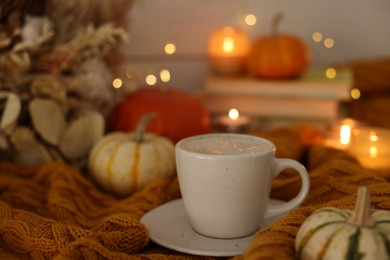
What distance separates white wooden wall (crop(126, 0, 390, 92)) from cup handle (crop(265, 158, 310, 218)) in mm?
714

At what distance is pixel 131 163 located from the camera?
2.28 feet

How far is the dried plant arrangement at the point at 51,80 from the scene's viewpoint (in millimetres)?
749

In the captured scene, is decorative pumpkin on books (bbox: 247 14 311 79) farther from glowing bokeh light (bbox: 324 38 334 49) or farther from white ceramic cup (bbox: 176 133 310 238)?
white ceramic cup (bbox: 176 133 310 238)

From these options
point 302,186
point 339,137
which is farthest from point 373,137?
point 302,186

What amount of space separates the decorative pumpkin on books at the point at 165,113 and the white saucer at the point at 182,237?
291 mm

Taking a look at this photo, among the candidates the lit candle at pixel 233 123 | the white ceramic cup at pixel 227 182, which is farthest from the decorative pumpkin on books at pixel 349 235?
the lit candle at pixel 233 123

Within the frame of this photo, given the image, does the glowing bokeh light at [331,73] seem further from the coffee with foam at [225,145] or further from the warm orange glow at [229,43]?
the coffee with foam at [225,145]

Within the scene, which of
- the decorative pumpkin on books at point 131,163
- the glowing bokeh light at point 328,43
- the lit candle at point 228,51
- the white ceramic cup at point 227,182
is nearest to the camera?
the white ceramic cup at point 227,182

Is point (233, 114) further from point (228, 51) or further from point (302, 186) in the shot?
point (302, 186)

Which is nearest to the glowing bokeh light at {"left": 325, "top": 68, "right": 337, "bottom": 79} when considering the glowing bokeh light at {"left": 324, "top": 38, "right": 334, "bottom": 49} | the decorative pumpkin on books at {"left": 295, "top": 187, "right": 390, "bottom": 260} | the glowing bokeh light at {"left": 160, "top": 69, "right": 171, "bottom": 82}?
the glowing bokeh light at {"left": 324, "top": 38, "right": 334, "bottom": 49}

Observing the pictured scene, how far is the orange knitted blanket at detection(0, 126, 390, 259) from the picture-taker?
1.47 ft

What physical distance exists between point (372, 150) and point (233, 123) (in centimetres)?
29

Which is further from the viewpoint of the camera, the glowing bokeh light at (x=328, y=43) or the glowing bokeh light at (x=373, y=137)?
the glowing bokeh light at (x=328, y=43)

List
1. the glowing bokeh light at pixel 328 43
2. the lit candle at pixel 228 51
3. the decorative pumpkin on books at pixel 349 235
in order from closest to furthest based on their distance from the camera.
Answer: the decorative pumpkin on books at pixel 349 235
the lit candle at pixel 228 51
the glowing bokeh light at pixel 328 43
